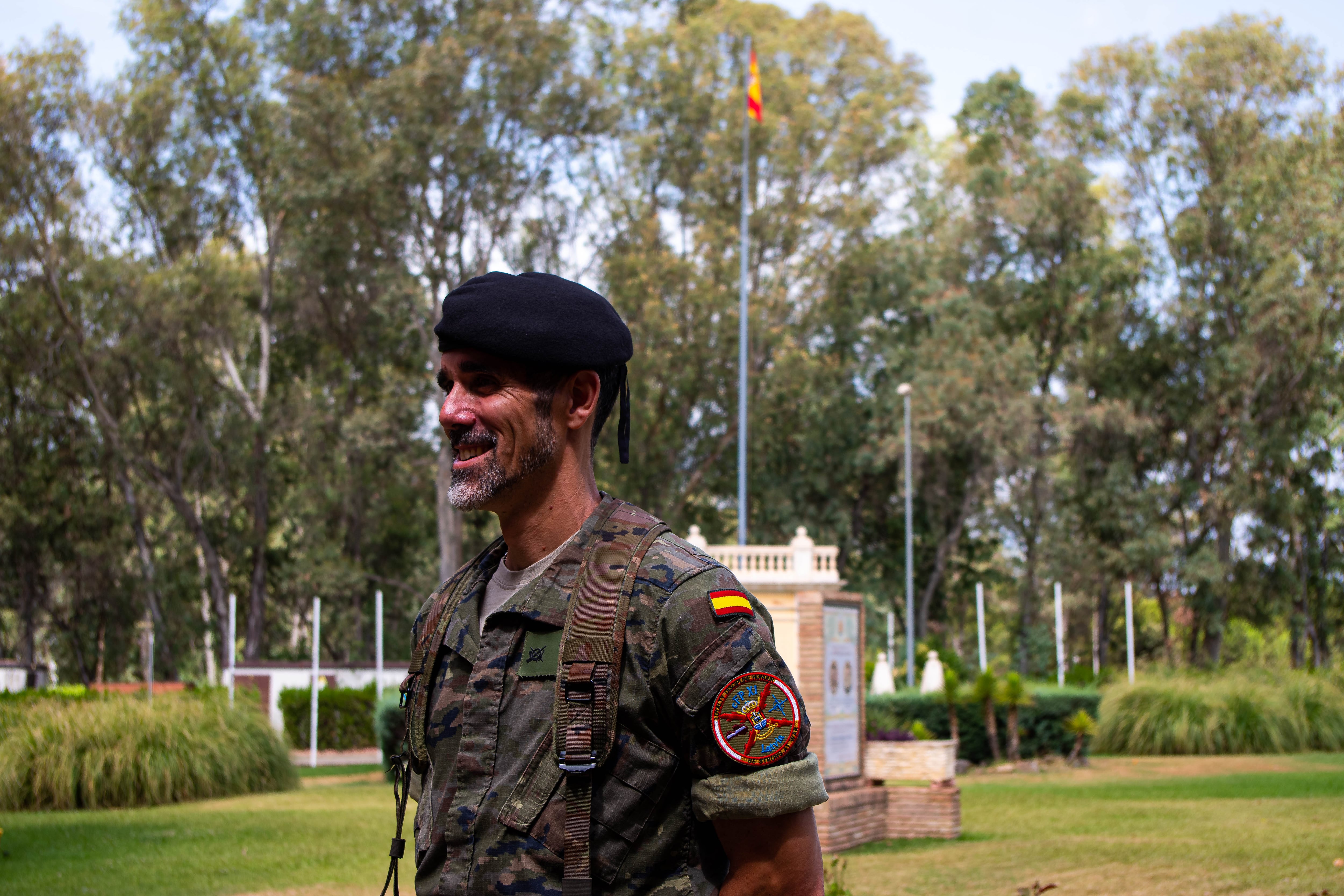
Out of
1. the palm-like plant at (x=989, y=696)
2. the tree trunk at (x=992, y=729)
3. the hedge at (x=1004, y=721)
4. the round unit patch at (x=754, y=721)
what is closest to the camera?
the round unit patch at (x=754, y=721)

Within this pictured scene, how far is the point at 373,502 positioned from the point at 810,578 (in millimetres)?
29179

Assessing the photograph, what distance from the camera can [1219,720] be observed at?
78.3ft

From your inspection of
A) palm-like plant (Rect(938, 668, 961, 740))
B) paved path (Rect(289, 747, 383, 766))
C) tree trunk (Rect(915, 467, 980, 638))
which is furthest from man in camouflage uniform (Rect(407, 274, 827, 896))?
tree trunk (Rect(915, 467, 980, 638))

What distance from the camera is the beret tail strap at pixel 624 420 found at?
2.39 meters

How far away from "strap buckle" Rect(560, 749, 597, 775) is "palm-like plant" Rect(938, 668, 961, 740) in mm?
18215

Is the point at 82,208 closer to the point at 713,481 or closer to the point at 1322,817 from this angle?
the point at 713,481

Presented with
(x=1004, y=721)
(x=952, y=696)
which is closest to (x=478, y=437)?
(x=952, y=696)

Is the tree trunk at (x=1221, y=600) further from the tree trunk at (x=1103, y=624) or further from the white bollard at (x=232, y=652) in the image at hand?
the white bollard at (x=232, y=652)

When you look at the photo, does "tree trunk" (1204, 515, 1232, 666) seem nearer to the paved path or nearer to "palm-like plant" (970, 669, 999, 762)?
"palm-like plant" (970, 669, 999, 762)

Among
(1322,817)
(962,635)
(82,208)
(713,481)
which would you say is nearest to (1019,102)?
(713,481)

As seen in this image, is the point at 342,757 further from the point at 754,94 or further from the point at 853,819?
the point at 754,94

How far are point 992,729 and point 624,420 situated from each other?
2001 centimetres

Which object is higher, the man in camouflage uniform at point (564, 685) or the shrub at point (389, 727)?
the man in camouflage uniform at point (564, 685)

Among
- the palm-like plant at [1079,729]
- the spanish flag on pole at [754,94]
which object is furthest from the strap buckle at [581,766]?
the spanish flag on pole at [754,94]
